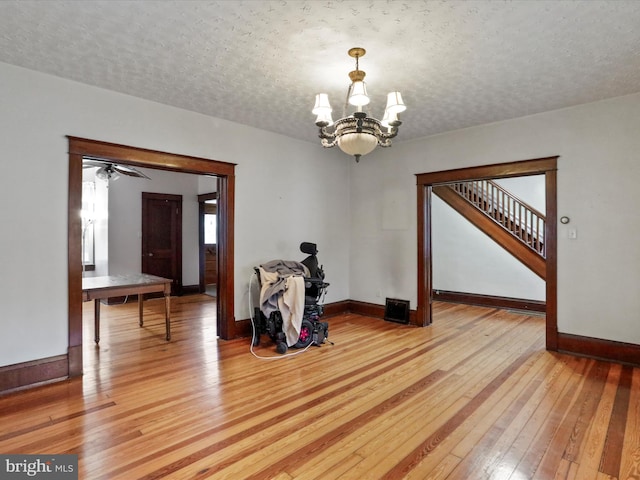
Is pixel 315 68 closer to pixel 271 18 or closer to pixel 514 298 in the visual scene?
pixel 271 18

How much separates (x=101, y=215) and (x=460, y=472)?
293 inches

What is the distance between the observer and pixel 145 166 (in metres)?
3.77

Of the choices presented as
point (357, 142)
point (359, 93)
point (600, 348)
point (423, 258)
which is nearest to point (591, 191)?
point (600, 348)

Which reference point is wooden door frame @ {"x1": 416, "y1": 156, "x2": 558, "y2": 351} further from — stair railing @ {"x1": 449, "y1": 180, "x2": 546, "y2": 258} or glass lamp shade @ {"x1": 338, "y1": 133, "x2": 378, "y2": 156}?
glass lamp shade @ {"x1": 338, "y1": 133, "x2": 378, "y2": 156}

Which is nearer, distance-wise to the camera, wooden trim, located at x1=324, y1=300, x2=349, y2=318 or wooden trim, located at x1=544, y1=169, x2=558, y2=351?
wooden trim, located at x1=544, y1=169, x2=558, y2=351

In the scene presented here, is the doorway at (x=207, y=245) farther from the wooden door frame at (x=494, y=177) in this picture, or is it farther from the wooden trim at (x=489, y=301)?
the wooden trim at (x=489, y=301)

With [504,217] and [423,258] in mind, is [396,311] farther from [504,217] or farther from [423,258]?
[504,217]

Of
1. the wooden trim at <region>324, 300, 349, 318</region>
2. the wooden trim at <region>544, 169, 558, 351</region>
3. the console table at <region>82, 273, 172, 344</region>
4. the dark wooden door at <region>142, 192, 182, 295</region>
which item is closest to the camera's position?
the console table at <region>82, 273, 172, 344</region>

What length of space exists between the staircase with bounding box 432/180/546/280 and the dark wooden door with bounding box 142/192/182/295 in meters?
5.56

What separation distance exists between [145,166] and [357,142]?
2356mm

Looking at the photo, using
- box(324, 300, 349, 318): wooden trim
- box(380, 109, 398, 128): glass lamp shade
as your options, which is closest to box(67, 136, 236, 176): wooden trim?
box(380, 109, 398, 128): glass lamp shade

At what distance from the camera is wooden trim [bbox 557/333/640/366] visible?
3.58m

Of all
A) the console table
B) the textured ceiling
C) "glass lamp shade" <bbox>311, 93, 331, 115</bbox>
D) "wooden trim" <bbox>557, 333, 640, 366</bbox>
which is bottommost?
"wooden trim" <bbox>557, 333, 640, 366</bbox>

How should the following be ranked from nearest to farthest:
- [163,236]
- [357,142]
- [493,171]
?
[357,142] < [493,171] < [163,236]
